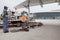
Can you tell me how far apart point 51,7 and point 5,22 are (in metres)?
44.9

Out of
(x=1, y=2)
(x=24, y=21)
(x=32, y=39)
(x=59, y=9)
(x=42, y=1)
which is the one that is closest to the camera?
(x=32, y=39)

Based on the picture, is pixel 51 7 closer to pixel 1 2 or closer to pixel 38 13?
pixel 38 13

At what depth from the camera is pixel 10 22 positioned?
625 inches

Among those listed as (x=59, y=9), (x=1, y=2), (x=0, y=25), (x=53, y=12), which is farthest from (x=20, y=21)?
(x=53, y=12)

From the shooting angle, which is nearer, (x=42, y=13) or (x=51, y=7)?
(x=51, y=7)

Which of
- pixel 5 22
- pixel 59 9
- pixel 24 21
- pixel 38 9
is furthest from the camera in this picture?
pixel 38 9

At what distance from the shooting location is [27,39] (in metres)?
8.23

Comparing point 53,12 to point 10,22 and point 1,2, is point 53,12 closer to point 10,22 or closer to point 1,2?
point 1,2

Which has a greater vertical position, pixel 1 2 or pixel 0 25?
pixel 1 2

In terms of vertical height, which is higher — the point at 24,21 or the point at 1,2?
the point at 1,2

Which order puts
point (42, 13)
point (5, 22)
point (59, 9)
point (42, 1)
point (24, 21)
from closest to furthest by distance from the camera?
point (5, 22) → point (24, 21) → point (42, 1) → point (59, 9) → point (42, 13)

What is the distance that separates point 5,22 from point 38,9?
4581 cm

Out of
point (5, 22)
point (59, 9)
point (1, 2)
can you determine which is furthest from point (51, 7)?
point (5, 22)

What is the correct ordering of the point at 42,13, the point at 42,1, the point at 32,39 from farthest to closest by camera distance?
1. the point at 42,13
2. the point at 42,1
3. the point at 32,39
